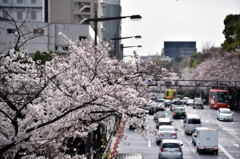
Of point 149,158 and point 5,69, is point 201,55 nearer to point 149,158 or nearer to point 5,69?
point 149,158

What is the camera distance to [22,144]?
10844 millimetres

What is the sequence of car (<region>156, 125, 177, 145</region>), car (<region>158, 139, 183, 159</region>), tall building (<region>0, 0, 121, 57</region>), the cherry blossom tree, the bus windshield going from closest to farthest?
the cherry blossom tree → car (<region>158, 139, 183, 159</region>) → car (<region>156, 125, 177, 145</region>) → tall building (<region>0, 0, 121, 57</region>) → the bus windshield

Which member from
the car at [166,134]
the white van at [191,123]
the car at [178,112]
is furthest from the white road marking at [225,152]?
the car at [178,112]

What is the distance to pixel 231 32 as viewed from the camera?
93312 mm

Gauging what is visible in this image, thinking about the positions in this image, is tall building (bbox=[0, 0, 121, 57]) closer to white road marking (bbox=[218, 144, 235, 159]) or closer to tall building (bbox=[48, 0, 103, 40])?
tall building (bbox=[48, 0, 103, 40])

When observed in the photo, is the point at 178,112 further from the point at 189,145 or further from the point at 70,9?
the point at 70,9

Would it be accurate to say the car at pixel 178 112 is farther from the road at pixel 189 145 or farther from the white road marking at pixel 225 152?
the white road marking at pixel 225 152

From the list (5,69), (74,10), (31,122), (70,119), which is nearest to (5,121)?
(31,122)

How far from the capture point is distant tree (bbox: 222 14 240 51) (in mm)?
88787

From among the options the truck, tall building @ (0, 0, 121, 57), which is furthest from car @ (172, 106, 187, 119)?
the truck

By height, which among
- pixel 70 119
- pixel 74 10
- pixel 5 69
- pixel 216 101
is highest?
pixel 74 10

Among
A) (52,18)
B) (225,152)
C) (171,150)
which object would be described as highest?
(52,18)

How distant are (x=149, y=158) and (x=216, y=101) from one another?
51.6 meters

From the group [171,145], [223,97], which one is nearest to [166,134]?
[171,145]
